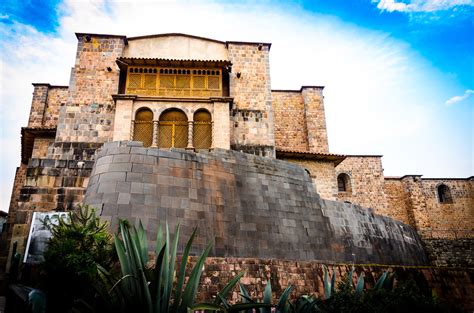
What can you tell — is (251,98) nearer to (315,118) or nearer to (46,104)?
(315,118)

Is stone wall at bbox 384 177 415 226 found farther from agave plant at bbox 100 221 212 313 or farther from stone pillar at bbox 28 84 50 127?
agave plant at bbox 100 221 212 313

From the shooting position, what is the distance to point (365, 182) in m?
26.0

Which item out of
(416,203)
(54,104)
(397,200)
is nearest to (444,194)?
(416,203)

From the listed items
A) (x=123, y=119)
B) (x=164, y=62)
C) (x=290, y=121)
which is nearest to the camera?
(x=123, y=119)

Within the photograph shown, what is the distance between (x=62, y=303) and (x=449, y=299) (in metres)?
7.37

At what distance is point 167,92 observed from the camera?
17047 millimetres

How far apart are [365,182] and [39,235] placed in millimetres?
22767

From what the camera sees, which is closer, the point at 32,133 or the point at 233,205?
the point at 233,205

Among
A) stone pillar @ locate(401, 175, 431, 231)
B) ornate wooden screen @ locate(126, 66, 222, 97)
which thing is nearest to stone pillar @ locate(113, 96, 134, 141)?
ornate wooden screen @ locate(126, 66, 222, 97)

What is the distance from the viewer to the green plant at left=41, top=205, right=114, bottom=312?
5738mm

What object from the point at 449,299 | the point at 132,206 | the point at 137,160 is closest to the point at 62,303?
the point at 132,206

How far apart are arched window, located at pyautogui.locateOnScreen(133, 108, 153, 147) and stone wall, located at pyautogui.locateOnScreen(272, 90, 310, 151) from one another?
9.31 m

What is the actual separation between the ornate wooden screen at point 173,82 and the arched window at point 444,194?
20460 millimetres

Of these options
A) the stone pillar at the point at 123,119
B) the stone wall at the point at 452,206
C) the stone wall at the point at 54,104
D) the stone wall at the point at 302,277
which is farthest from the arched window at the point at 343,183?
the stone wall at the point at 54,104
